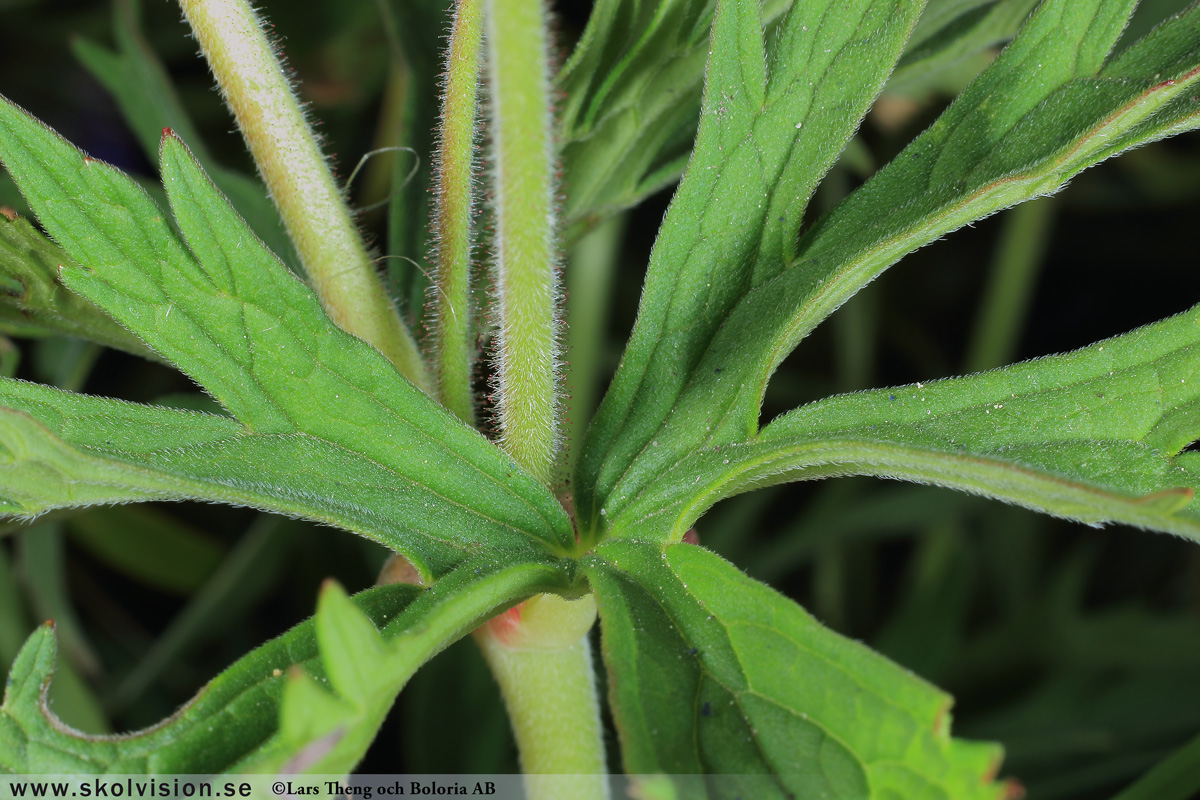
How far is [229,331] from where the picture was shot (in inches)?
43.0

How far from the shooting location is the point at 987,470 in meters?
0.92

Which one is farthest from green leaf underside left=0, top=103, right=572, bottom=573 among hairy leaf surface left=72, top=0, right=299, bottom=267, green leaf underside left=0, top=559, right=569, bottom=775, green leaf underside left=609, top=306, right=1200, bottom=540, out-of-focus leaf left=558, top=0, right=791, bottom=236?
hairy leaf surface left=72, top=0, right=299, bottom=267

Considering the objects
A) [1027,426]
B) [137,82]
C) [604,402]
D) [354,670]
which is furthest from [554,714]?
[137,82]

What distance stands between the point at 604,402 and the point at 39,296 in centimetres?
70

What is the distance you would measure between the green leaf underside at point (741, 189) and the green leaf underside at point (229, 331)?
187mm

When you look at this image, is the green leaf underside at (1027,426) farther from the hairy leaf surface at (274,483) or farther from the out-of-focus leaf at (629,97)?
the out-of-focus leaf at (629,97)

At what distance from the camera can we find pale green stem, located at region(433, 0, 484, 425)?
44.0 inches

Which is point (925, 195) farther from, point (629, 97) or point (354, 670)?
point (354, 670)

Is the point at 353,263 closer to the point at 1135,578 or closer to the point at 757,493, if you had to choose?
the point at 757,493

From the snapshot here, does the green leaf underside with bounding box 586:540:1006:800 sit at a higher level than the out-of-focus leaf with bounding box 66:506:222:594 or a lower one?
lower

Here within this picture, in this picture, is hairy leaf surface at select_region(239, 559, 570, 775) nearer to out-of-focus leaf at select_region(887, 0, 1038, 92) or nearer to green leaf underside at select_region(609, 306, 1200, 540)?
green leaf underside at select_region(609, 306, 1200, 540)

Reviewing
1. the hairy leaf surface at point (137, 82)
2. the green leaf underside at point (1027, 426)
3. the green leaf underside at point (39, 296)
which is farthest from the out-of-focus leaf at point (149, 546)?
the green leaf underside at point (1027, 426)

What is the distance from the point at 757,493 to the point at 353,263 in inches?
67.3

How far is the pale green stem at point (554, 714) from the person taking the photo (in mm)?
1274
